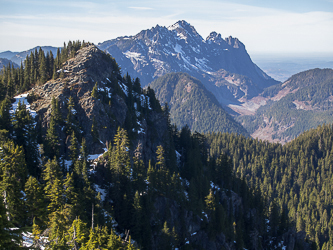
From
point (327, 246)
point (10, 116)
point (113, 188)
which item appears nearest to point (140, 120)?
point (113, 188)

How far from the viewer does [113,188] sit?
2640 inches

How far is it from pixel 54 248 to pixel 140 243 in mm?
30967

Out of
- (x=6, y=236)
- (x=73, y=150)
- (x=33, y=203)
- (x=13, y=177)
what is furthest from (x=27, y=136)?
(x=6, y=236)

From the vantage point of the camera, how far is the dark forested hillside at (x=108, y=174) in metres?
52.2

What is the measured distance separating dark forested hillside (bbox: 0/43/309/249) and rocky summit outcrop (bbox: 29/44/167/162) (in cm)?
32

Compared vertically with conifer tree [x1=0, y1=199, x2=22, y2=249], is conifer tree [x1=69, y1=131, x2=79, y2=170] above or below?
below

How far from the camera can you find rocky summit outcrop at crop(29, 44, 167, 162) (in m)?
78.1

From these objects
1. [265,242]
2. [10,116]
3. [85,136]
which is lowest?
[265,242]

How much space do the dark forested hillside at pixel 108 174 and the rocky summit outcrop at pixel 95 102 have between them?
32cm

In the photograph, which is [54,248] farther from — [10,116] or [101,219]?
[10,116]

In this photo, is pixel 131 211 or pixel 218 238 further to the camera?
pixel 218 238

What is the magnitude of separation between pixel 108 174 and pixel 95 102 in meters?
23.2

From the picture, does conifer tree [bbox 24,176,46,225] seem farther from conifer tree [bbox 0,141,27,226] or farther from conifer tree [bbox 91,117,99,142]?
conifer tree [bbox 91,117,99,142]

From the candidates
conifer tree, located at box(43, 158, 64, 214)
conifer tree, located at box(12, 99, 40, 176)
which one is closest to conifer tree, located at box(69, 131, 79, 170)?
conifer tree, located at box(12, 99, 40, 176)
